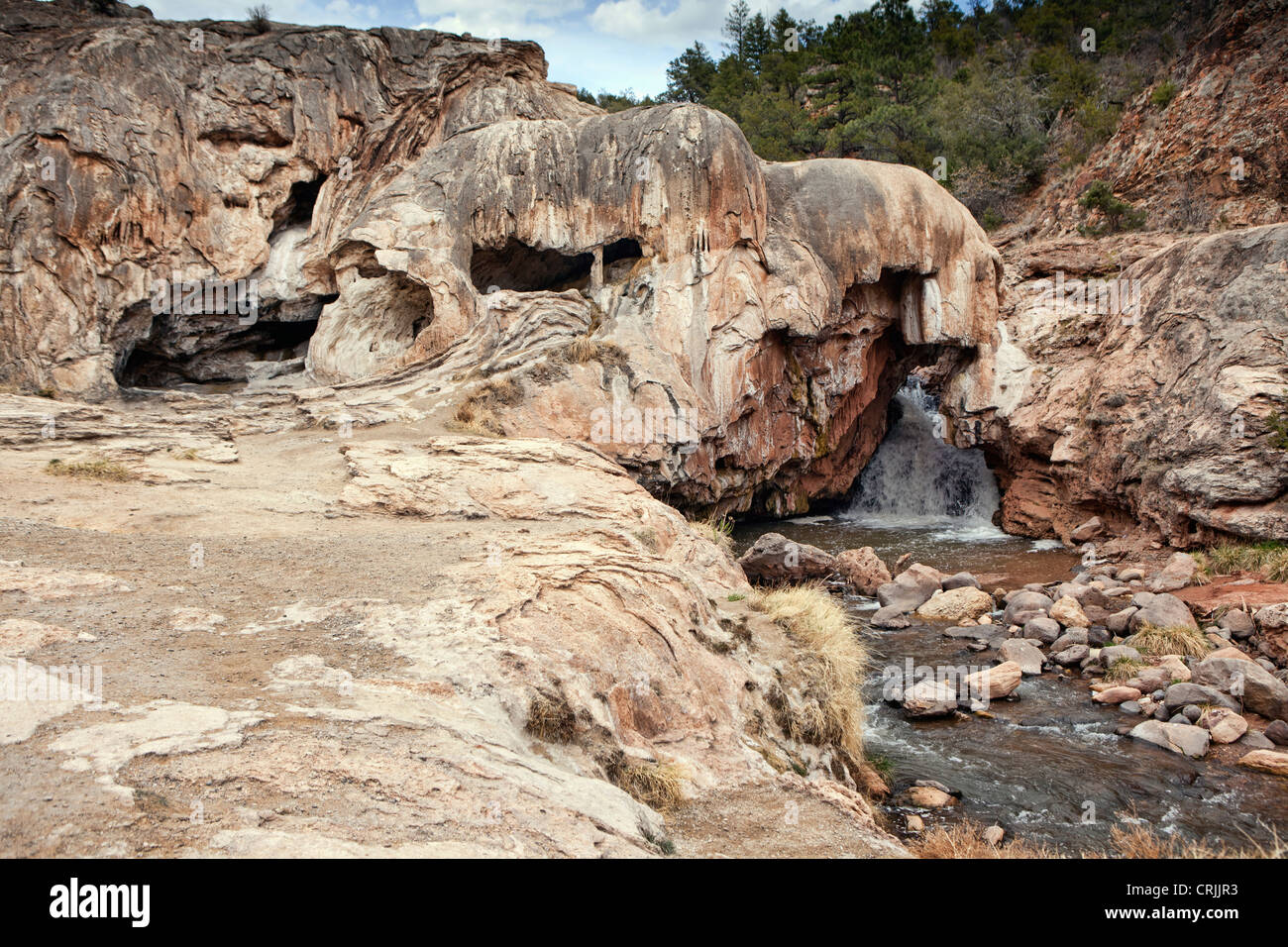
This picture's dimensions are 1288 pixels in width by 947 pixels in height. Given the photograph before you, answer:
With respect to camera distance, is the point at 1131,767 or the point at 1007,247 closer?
the point at 1131,767

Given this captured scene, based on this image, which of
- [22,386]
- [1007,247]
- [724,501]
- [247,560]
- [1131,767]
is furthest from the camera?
[1007,247]

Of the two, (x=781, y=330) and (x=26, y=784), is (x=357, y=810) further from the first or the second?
(x=781, y=330)

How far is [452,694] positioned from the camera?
506 cm

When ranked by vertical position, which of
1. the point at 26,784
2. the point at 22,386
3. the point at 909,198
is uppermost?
the point at 909,198

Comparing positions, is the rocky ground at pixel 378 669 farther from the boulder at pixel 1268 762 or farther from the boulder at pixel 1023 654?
the boulder at pixel 1268 762

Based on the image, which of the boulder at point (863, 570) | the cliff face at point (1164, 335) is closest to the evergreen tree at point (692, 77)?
the cliff face at point (1164, 335)

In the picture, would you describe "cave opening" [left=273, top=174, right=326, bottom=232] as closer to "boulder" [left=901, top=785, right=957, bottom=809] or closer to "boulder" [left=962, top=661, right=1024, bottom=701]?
"boulder" [left=962, top=661, right=1024, bottom=701]

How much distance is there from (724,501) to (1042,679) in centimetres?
862

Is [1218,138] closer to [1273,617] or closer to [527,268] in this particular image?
[1273,617]

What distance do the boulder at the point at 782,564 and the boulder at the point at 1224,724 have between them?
664 cm

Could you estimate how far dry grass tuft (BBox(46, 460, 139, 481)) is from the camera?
376 inches

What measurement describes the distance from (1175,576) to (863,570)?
494cm

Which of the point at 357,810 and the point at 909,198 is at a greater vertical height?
the point at 909,198
